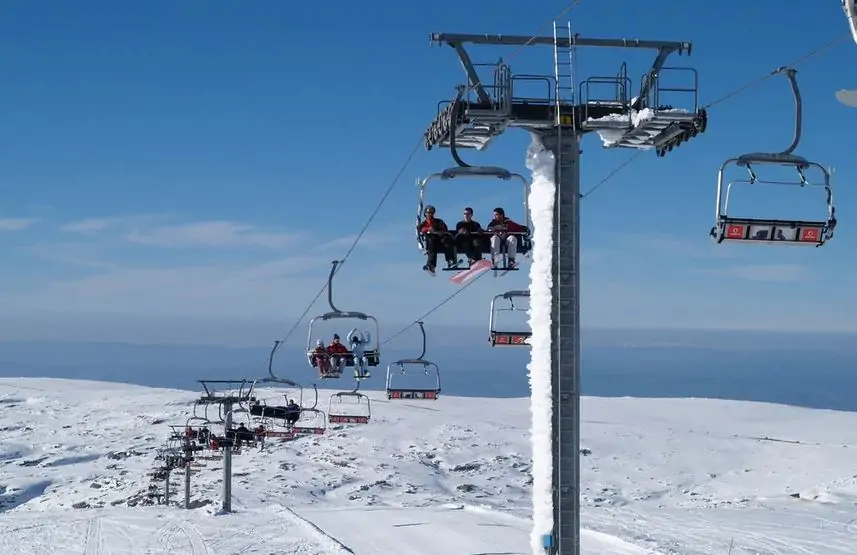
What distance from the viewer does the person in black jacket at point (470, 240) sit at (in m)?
14.7

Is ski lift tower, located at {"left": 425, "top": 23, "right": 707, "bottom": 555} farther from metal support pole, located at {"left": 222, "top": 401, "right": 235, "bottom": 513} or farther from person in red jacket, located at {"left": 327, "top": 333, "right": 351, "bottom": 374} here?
metal support pole, located at {"left": 222, "top": 401, "right": 235, "bottom": 513}

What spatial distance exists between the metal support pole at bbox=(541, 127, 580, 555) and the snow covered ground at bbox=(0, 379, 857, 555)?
36.3ft

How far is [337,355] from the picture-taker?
945 inches

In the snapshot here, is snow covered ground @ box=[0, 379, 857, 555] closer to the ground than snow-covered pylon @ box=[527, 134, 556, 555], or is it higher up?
closer to the ground

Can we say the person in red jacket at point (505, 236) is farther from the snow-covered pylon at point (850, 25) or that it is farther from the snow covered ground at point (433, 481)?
the snow covered ground at point (433, 481)

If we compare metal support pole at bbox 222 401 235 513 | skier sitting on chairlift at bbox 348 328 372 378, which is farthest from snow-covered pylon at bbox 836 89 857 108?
metal support pole at bbox 222 401 235 513

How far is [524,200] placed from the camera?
45.5 ft

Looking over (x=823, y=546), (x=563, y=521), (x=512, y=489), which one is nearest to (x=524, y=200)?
(x=563, y=521)

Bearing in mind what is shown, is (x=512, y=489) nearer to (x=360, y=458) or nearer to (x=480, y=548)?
(x=360, y=458)

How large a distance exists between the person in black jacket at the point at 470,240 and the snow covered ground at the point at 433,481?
1377cm

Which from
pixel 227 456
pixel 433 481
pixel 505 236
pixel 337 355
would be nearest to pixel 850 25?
pixel 505 236

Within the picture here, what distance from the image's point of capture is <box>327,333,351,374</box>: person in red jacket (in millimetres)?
24078

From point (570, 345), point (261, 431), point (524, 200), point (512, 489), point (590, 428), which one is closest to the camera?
point (524, 200)

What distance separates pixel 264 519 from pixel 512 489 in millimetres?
18587
